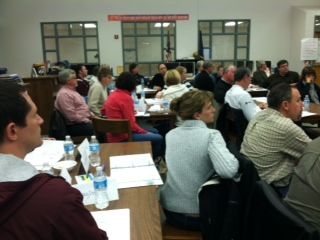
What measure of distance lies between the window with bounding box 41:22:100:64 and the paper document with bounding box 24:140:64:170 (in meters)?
8.27

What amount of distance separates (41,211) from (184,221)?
123 centimetres

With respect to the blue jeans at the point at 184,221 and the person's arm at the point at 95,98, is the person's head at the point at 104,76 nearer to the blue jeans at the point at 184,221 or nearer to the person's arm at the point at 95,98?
the person's arm at the point at 95,98

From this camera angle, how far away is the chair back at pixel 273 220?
104 cm

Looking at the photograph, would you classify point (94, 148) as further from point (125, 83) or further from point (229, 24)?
point (229, 24)

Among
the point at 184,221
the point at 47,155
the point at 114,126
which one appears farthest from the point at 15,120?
the point at 114,126

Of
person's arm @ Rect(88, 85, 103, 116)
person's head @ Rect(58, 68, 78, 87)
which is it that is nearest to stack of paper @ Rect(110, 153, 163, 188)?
person's head @ Rect(58, 68, 78, 87)

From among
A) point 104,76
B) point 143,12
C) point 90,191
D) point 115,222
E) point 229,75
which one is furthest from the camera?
point 143,12

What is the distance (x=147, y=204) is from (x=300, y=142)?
115 cm

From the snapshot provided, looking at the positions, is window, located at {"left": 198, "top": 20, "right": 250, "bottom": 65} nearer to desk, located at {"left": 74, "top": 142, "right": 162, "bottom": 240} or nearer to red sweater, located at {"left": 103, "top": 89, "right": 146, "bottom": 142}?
red sweater, located at {"left": 103, "top": 89, "right": 146, "bottom": 142}

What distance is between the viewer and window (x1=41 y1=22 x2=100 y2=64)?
33.5 ft

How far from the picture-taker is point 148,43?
10625 mm

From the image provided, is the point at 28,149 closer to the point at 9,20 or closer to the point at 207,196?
the point at 207,196

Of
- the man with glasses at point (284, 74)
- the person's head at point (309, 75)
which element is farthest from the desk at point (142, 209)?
the man with glasses at point (284, 74)

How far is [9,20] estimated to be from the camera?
392 inches
